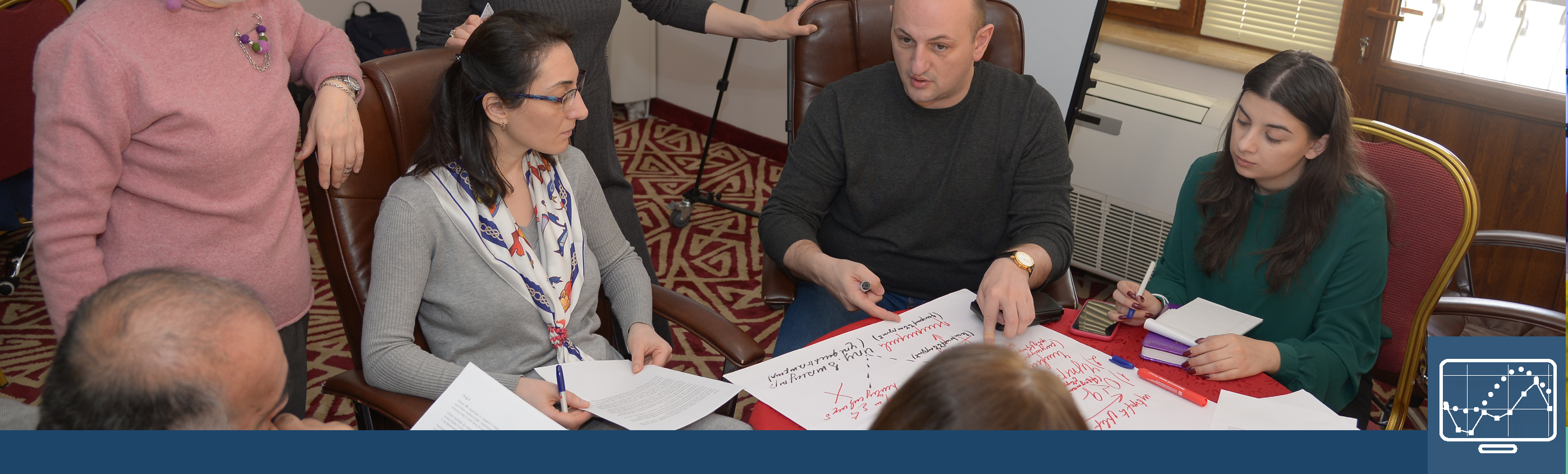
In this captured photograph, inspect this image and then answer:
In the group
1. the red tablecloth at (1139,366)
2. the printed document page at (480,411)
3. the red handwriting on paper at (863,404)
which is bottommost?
the red tablecloth at (1139,366)

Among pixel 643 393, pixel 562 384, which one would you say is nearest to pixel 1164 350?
pixel 643 393

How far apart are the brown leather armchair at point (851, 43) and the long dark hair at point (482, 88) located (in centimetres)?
83

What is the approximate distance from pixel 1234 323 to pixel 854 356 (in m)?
0.62

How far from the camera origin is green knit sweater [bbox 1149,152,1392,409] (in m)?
1.57

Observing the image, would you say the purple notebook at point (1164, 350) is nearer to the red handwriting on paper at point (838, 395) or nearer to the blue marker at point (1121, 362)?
the blue marker at point (1121, 362)

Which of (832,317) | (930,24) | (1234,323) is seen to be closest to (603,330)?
(832,317)

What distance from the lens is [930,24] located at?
1800mm

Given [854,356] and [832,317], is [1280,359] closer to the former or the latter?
[854,356]

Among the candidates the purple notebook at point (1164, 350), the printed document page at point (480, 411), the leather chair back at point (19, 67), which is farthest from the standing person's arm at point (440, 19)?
the purple notebook at point (1164, 350)

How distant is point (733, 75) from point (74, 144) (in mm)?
3462

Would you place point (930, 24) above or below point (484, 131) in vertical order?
above

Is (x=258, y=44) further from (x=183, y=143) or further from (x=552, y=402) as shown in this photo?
(x=552, y=402)

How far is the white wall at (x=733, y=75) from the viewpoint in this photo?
172 inches

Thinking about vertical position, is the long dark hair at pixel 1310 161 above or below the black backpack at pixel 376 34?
above
